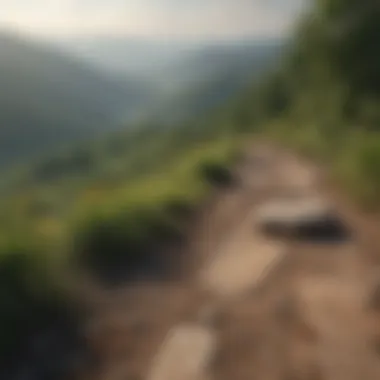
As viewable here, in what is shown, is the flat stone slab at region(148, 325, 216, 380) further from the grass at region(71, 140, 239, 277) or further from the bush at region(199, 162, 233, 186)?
the bush at region(199, 162, 233, 186)

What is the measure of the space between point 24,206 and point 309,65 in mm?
13644

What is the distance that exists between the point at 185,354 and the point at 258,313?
1114mm

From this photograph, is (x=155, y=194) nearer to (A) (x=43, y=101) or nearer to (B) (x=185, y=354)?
(B) (x=185, y=354)

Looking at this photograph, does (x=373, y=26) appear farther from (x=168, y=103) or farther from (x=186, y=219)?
(x=168, y=103)

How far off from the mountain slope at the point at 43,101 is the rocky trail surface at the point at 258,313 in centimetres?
4125

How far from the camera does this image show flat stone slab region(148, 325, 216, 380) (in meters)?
4.59

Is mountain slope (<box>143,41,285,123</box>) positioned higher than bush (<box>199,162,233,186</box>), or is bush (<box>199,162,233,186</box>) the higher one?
mountain slope (<box>143,41,285,123</box>)

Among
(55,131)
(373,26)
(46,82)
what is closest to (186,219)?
(373,26)

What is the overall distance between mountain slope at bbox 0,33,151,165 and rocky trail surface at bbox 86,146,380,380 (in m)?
41.2

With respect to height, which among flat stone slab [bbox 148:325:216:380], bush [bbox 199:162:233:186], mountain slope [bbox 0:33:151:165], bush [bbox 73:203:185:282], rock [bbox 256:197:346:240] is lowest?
flat stone slab [bbox 148:325:216:380]

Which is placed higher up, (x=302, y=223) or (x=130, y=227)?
(x=302, y=223)

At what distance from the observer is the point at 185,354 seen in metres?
4.88

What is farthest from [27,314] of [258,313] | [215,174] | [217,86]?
[217,86]

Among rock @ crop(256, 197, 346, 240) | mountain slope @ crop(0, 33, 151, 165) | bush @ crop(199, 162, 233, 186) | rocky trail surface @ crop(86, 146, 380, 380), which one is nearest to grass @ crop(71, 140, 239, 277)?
rocky trail surface @ crop(86, 146, 380, 380)
